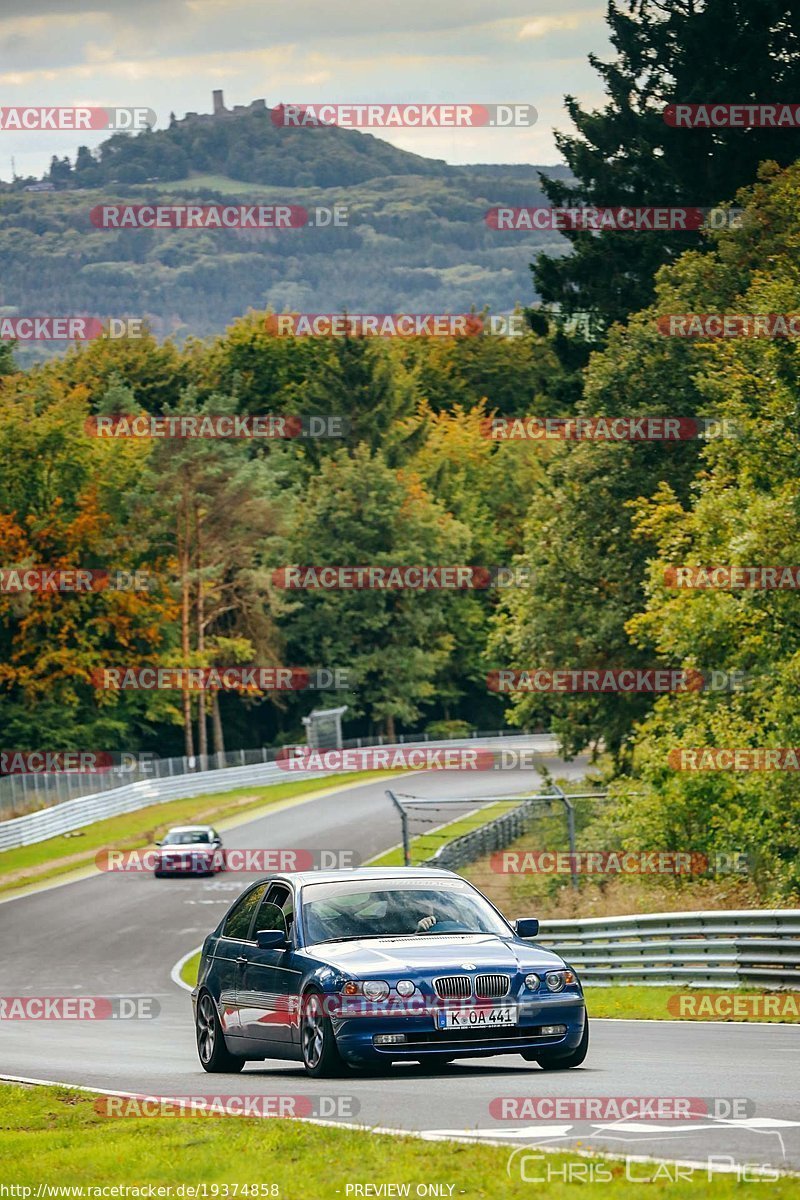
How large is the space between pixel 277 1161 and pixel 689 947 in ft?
44.1

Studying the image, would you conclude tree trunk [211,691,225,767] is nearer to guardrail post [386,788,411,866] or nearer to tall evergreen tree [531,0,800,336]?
tall evergreen tree [531,0,800,336]

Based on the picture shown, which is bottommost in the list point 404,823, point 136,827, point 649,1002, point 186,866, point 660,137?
point 136,827

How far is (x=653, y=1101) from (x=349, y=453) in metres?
93.9

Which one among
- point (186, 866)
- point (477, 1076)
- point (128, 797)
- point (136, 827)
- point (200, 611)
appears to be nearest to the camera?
point (477, 1076)

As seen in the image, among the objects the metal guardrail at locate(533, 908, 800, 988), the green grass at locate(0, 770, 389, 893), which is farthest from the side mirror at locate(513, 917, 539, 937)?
the green grass at locate(0, 770, 389, 893)

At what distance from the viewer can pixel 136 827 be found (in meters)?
62.6

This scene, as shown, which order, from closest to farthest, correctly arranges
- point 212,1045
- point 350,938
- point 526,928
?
point 350,938
point 526,928
point 212,1045

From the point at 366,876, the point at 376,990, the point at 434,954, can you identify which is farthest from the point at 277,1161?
the point at 366,876

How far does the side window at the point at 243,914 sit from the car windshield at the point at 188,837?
36.4 metres

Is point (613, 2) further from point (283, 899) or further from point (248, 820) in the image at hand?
point (283, 899)

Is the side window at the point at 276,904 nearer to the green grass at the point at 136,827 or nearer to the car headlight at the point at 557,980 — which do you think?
the car headlight at the point at 557,980

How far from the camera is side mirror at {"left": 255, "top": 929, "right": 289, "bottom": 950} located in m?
13.2

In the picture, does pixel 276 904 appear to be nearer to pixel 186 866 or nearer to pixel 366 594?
pixel 186 866

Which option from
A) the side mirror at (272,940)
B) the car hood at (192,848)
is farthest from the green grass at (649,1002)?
the car hood at (192,848)
